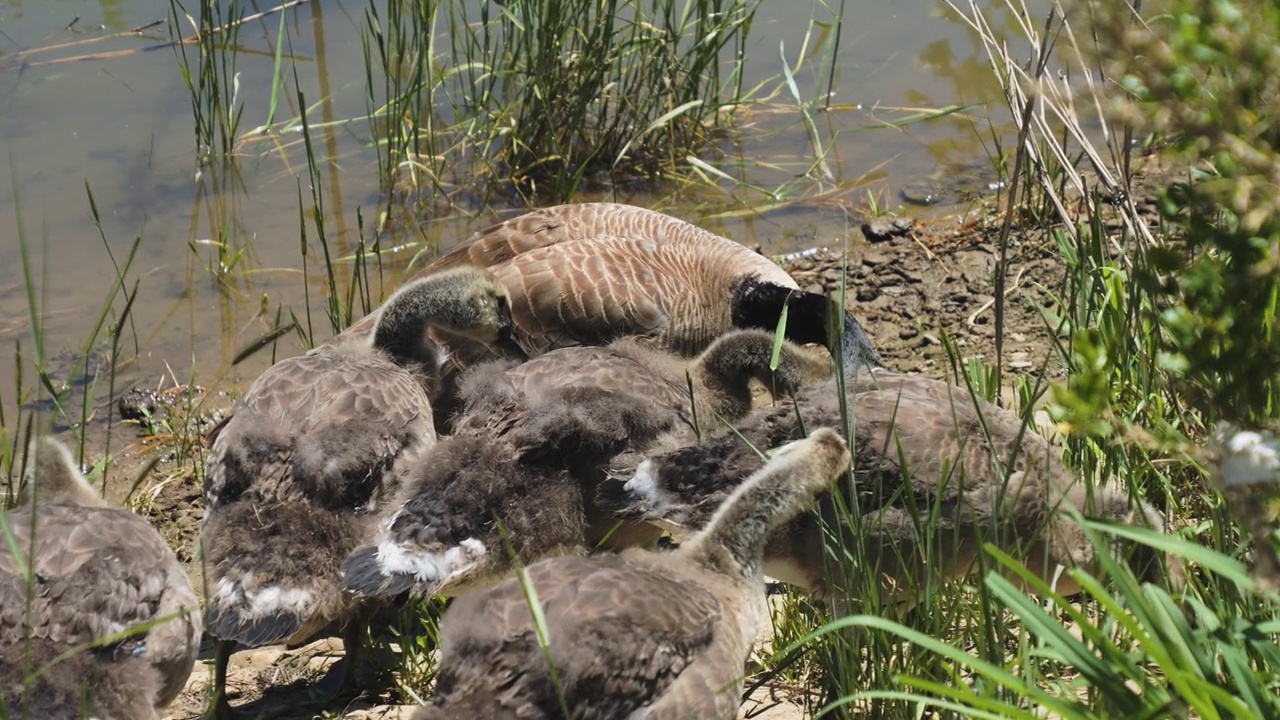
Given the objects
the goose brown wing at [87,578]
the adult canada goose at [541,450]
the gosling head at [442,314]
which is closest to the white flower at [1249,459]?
the adult canada goose at [541,450]

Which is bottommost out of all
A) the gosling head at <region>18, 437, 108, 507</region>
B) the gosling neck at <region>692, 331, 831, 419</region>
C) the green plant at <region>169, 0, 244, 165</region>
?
the gosling head at <region>18, 437, 108, 507</region>

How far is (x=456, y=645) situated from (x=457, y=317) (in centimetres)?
240

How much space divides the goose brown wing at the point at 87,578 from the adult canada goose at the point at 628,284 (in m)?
1.90

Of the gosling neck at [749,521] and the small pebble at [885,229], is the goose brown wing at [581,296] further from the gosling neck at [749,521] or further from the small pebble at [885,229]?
the gosling neck at [749,521]

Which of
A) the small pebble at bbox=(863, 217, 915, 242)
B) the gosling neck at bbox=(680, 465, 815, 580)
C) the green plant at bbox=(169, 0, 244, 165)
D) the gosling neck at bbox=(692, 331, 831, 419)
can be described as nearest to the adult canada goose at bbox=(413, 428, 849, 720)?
the gosling neck at bbox=(680, 465, 815, 580)

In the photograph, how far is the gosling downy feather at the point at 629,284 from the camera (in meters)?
6.32

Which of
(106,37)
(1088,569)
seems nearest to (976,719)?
(1088,569)

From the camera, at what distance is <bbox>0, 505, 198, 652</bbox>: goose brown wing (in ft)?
12.7

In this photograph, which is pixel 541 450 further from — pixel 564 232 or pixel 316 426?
pixel 564 232

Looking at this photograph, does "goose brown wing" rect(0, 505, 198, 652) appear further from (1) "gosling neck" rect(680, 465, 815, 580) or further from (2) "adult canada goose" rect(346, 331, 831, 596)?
(1) "gosling neck" rect(680, 465, 815, 580)

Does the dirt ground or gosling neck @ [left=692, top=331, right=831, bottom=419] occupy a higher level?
gosling neck @ [left=692, top=331, right=831, bottom=419]

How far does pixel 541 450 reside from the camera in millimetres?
4715

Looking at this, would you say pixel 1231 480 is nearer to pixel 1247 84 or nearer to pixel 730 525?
pixel 1247 84

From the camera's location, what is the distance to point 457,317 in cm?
574
